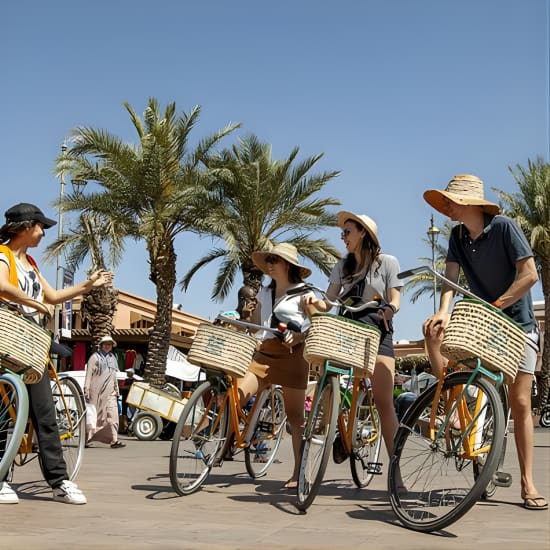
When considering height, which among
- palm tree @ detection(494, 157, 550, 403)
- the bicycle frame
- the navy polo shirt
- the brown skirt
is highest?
palm tree @ detection(494, 157, 550, 403)

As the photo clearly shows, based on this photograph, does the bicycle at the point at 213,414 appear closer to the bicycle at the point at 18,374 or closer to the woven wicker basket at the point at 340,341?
the woven wicker basket at the point at 340,341

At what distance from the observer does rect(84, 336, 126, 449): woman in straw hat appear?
14812mm

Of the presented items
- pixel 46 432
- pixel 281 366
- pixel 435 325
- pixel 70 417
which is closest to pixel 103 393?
pixel 70 417

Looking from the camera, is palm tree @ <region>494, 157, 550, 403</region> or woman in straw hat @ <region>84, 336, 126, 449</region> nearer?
woman in straw hat @ <region>84, 336, 126, 449</region>

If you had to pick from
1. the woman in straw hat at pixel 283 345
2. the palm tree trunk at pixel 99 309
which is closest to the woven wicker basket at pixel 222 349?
the woman in straw hat at pixel 283 345

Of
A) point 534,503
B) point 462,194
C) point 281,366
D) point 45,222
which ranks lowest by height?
point 534,503

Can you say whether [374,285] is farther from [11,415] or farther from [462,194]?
[11,415]

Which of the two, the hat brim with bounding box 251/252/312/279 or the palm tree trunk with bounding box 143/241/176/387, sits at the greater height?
the palm tree trunk with bounding box 143/241/176/387

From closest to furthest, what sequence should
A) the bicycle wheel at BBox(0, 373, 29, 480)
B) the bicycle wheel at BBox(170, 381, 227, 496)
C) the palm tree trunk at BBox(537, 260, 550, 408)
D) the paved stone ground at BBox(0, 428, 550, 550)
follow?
the paved stone ground at BBox(0, 428, 550, 550)
the bicycle wheel at BBox(0, 373, 29, 480)
the bicycle wheel at BBox(170, 381, 227, 496)
the palm tree trunk at BBox(537, 260, 550, 408)

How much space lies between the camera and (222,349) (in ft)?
19.9

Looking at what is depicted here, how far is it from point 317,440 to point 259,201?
20025 millimetres

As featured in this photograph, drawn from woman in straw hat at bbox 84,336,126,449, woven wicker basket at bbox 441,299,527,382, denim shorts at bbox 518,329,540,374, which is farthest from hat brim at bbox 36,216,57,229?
woman in straw hat at bbox 84,336,126,449

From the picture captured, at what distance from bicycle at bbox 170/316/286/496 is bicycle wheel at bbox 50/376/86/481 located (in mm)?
895

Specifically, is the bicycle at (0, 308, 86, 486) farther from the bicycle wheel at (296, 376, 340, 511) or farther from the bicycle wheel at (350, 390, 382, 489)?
the bicycle wheel at (350, 390, 382, 489)
